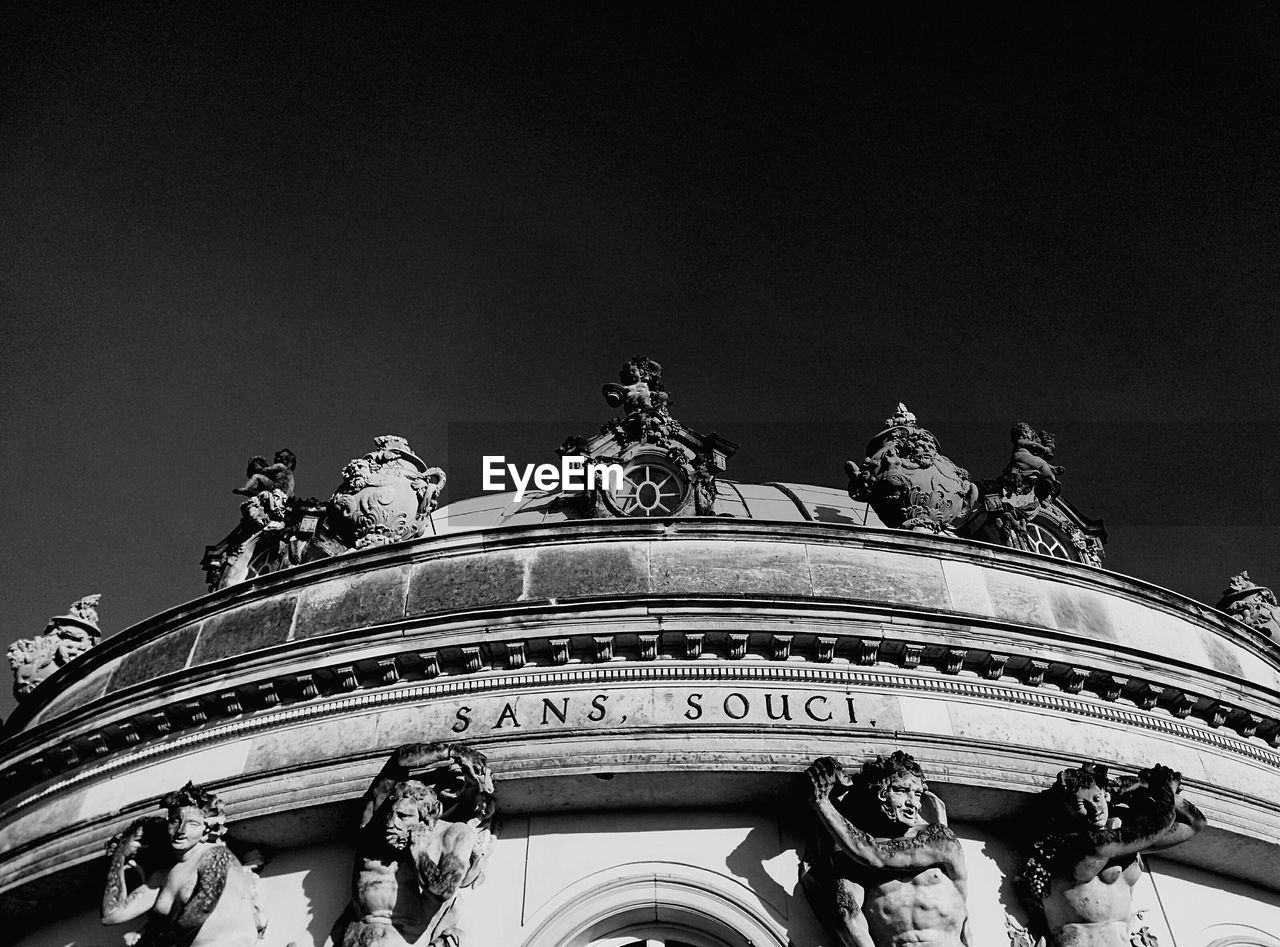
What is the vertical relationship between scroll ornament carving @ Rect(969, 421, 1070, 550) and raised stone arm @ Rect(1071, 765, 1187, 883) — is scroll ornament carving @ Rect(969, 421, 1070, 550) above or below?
above

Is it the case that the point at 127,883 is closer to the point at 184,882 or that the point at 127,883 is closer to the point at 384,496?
the point at 184,882

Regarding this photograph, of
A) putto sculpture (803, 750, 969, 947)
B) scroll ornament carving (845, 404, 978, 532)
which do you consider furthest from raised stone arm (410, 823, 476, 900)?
scroll ornament carving (845, 404, 978, 532)

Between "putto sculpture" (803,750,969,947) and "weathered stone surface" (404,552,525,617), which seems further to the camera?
"weathered stone surface" (404,552,525,617)

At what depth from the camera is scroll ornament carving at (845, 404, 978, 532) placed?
2278 cm

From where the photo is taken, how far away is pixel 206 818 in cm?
1784

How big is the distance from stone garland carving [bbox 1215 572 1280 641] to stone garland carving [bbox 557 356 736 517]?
10.2 metres

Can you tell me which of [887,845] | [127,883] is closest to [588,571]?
[887,845]

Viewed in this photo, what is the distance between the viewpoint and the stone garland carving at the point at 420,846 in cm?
A: 1662

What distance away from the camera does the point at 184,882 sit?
17391mm

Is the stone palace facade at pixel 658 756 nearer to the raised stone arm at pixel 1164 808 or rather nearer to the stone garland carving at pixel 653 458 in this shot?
the raised stone arm at pixel 1164 808

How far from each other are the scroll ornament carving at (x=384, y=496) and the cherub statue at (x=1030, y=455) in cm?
1072

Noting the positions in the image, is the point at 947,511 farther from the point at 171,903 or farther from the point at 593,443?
the point at 171,903

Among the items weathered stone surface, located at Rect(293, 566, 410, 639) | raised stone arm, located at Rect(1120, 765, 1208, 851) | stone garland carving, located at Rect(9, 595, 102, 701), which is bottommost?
raised stone arm, located at Rect(1120, 765, 1208, 851)
